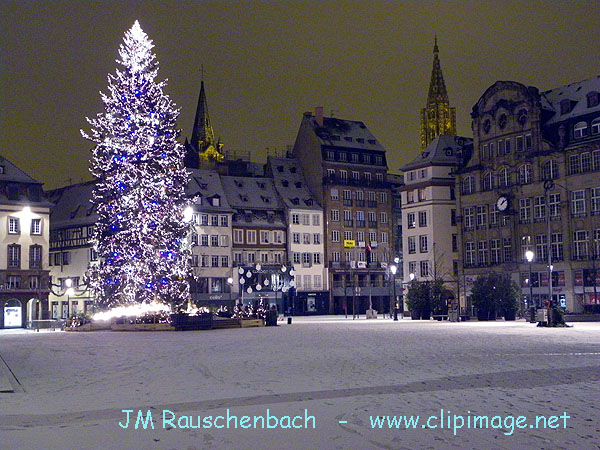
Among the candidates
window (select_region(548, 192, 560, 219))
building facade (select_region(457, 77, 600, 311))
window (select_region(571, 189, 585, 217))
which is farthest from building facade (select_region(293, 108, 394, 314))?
window (select_region(571, 189, 585, 217))

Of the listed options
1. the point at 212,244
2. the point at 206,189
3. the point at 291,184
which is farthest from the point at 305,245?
the point at 206,189

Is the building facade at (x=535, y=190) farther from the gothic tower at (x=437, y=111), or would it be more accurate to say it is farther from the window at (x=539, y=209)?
the gothic tower at (x=437, y=111)

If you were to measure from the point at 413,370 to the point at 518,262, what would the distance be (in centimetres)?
6470

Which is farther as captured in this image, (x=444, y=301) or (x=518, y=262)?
(x=518, y=262)

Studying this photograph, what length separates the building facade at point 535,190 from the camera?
75.9m

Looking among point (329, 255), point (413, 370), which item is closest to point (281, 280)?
point (329, 255)

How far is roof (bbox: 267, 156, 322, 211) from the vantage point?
107688 millimetres

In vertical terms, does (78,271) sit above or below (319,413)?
above

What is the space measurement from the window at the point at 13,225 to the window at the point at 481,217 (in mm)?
44531

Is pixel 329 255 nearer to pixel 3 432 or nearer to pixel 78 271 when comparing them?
pixel 78 271

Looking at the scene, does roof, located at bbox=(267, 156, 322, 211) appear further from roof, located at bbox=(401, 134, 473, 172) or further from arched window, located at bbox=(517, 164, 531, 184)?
arched window, located at bbox=(517, 164, 531, 184)

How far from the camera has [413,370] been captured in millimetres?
19531

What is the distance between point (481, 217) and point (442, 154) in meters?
11.1

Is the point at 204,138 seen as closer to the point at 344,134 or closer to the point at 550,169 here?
the point at 344,134
